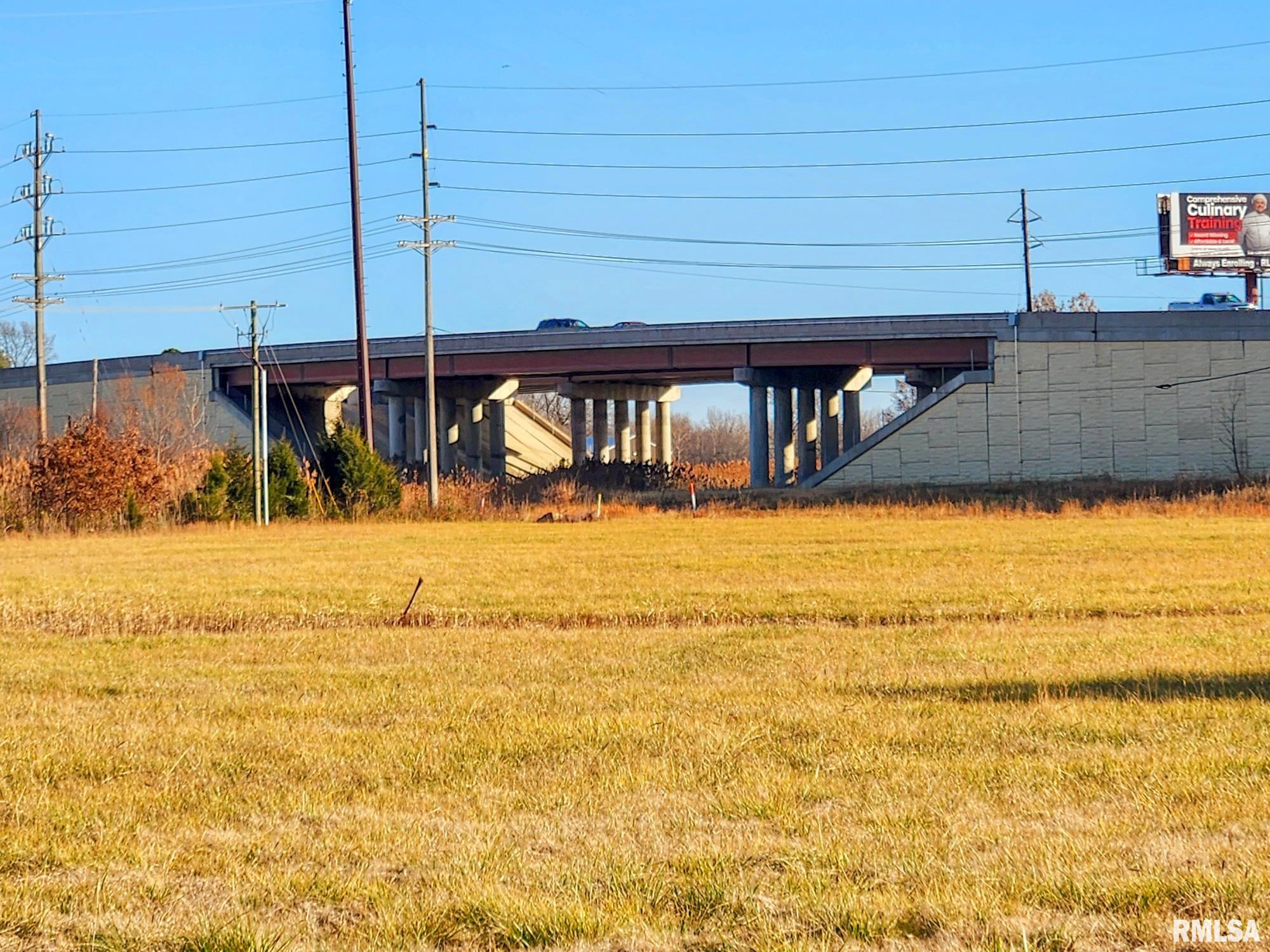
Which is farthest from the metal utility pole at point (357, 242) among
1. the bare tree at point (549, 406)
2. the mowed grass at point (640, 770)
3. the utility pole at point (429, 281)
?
the bare tree at point (549, 406)

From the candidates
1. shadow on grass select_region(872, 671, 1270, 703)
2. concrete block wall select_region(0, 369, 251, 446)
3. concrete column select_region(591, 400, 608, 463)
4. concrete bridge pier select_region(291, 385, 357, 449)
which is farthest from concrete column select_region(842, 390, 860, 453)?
shadow on grass select_region(872, 671, 1270, 703)

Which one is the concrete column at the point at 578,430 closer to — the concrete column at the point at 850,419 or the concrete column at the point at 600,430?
the concrete column at the point at 600,430

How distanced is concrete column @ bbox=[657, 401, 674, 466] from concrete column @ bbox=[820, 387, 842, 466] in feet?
42.1

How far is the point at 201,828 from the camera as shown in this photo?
7.48 meters

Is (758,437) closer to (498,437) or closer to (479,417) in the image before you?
(479,417)

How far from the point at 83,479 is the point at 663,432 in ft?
173

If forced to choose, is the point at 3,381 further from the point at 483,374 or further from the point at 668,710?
the point at 668,710

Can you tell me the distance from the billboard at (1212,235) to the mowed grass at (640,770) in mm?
66510

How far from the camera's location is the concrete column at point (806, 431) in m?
73.1

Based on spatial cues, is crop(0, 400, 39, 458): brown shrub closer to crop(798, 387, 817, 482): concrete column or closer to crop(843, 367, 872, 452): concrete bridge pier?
crop(798, 387, 817, 482): concrete column

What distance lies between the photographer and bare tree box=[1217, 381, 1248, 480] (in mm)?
56906

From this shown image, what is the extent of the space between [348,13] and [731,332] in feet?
74.6

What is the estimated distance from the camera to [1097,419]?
191ft

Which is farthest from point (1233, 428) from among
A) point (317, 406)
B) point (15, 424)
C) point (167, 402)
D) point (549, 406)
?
point (549, 406)
